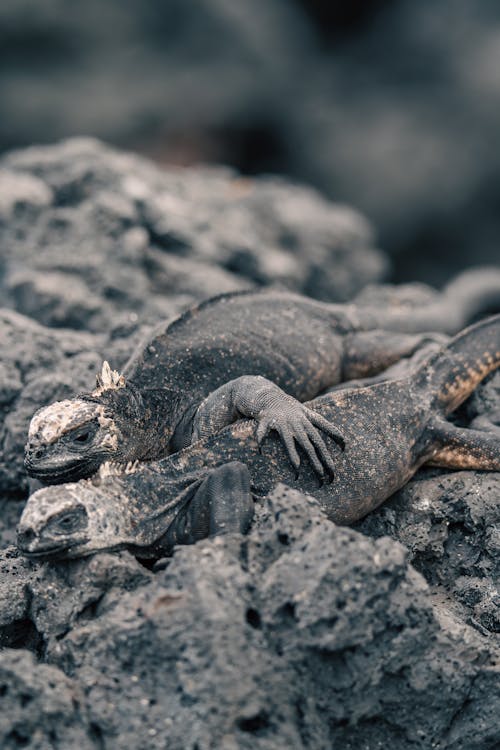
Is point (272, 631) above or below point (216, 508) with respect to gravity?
above

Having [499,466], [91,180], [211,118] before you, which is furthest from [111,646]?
[211,118]

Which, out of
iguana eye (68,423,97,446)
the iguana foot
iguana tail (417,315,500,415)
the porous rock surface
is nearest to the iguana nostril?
the porous rock surface

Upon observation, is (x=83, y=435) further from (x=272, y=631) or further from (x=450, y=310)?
(x=450, y=310)

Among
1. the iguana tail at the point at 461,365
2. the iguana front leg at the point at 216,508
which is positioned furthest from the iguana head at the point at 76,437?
the iguana tail at the point at 461,365

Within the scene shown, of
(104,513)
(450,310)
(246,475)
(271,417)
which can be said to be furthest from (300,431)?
(450,310)

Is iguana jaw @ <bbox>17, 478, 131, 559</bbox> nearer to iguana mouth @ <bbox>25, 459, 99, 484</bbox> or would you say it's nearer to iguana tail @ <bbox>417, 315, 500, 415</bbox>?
iguana mouth @ <bbox>25, 459, 99, 484</bbox>

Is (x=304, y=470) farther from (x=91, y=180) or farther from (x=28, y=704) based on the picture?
(x=91, y=180)

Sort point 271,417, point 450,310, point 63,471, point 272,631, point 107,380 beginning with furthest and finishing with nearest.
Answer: point 450,310, point 107,380, point 271,417, point 63,471, point 272,631
